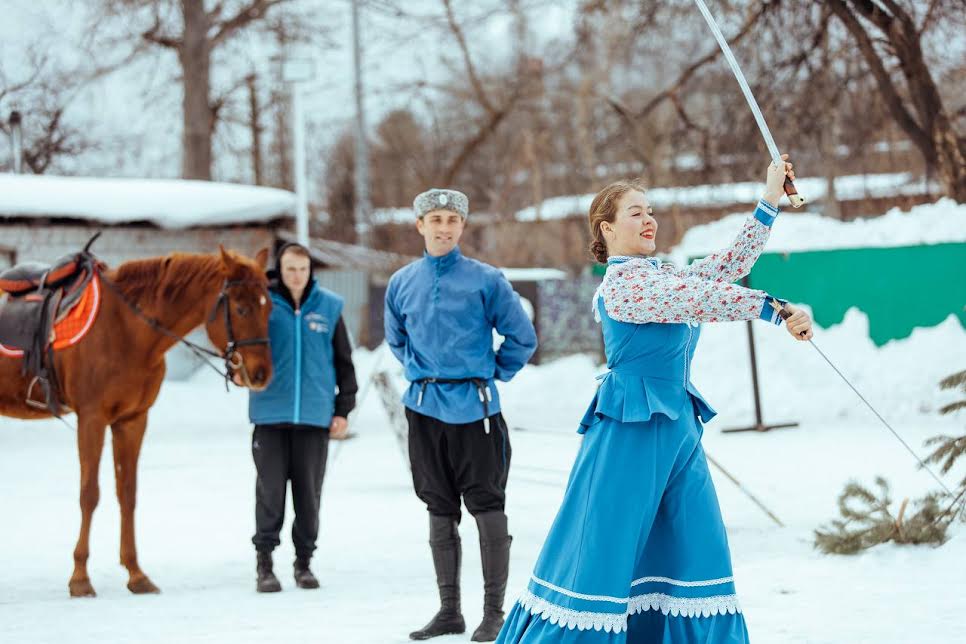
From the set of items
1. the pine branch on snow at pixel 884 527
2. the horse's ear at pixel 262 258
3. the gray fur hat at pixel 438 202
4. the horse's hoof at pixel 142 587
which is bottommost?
the horse's hoof at pixel 142 587

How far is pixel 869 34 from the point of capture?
1492 cm

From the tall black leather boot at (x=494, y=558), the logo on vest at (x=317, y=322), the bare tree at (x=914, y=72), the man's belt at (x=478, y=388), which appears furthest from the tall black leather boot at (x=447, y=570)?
the bare tree at (x=914, y=72)

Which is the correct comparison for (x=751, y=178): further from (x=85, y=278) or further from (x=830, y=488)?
(x=85, y=278)

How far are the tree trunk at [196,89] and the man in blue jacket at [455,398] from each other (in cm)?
1960

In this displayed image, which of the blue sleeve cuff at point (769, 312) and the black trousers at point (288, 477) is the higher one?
the blue sleeve cuff at point (769, 312)

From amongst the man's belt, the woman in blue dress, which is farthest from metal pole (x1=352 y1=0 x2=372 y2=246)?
the woman in blue dress

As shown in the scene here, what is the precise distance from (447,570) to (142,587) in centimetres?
224

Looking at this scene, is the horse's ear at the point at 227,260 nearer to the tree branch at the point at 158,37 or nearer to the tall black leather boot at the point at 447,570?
the tall black leather boot at the point at 447,570

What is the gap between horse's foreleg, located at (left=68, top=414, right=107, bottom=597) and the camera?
275 inches

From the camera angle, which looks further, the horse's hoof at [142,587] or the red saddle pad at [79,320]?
the red saddle pad at [79,320]

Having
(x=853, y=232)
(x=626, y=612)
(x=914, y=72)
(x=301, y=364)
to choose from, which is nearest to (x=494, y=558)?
(x=626, y=612)

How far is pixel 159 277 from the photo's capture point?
24.3ft

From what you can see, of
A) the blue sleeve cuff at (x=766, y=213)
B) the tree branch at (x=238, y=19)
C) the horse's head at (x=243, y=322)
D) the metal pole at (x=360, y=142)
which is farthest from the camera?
the metal pole at (x=360, y=142)

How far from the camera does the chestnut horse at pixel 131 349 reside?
7027 mm
